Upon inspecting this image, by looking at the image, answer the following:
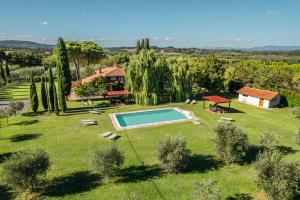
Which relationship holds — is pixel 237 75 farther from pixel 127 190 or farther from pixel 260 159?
pixel 127 190

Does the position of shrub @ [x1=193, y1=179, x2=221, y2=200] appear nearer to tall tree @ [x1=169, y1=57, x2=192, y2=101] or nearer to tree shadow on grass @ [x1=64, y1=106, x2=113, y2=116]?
tree shadow on grass @ [x1=64, y1=106, x2=113, y2=116]

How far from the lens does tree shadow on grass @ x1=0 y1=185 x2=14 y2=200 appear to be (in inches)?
563

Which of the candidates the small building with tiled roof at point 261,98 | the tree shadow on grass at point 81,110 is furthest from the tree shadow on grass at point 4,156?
the small building with tiled roof at point 261,98

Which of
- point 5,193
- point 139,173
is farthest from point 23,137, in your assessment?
point 139,173

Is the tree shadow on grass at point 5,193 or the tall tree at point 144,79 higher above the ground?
the tall tree at point 144,79

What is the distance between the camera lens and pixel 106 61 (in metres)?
71.0

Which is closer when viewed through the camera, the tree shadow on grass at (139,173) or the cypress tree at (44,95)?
the tree shadow on grass at (139,173)

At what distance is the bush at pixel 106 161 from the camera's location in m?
15.8

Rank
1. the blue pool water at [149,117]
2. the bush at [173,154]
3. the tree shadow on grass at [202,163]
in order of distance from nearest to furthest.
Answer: the bush at [173,154]
the tree shadow on grass at [202,163]
the blue pool water at [149,117]

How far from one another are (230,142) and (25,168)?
14111mm

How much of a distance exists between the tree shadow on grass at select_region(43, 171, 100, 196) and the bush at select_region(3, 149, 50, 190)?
118cm

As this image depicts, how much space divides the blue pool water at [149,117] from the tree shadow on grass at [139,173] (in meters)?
10.7

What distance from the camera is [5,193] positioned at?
14.7 m

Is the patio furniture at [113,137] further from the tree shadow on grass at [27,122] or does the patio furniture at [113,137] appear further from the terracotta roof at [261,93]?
→ the terracotta roof at [261,93]
